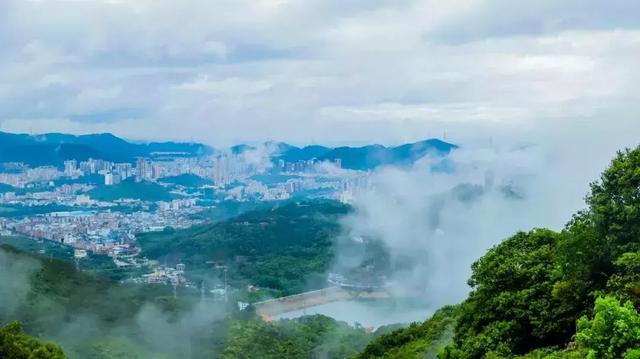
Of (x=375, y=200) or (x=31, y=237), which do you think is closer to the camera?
(x=31, y=237)

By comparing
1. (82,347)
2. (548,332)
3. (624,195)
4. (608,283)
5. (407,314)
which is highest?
(624,195)

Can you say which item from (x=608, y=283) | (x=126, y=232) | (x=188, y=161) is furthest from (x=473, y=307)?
(x=188, y=161)

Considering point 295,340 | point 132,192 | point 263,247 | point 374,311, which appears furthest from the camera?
point 132,192

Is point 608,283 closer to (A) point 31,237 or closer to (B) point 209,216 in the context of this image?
(A) point 31,237

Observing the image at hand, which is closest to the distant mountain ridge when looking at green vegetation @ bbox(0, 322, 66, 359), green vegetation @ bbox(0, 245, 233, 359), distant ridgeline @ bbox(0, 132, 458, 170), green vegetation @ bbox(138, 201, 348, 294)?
distant ridgeline @ bbox(0, 132, 458, 170)

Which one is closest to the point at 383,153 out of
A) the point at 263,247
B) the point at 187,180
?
the point at 187,180

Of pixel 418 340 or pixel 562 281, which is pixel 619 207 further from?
pixel 418 340
